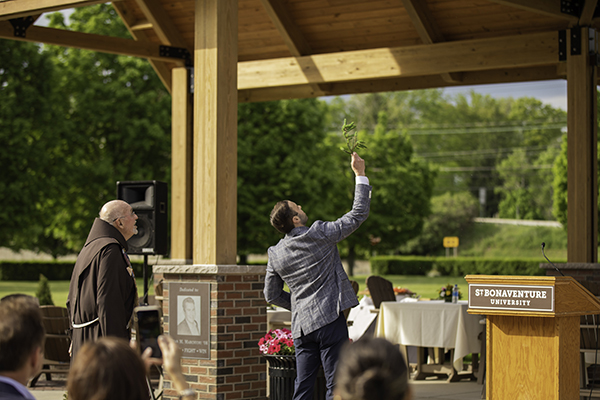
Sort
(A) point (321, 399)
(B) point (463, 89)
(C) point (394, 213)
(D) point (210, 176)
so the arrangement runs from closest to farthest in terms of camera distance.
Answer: (A) point (321, 399) < (D) point (210, 176) < (C) point (394, 213) < (B) point (463, 89)

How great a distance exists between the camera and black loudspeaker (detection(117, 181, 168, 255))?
28.9 ft

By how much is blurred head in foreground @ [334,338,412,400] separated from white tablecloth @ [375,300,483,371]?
22.7ft

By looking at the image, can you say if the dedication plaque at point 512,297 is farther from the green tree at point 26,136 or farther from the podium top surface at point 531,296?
the green tree at point 26,136

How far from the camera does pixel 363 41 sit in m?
11.5

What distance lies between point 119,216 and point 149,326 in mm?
1000

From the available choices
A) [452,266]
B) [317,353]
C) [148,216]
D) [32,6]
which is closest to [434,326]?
[148,216]

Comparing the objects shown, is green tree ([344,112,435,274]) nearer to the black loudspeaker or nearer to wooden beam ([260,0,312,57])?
wooden beam ([260,0,312,57])

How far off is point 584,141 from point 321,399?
203 inches

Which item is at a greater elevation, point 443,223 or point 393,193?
point 393,193

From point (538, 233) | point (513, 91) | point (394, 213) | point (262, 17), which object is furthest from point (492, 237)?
point (262, 17)

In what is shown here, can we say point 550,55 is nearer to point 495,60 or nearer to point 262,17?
point 495,60

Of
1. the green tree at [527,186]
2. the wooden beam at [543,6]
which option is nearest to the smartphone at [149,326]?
the wooden beam at [543,6]

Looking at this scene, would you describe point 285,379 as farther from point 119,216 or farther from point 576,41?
point 576,41

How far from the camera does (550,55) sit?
988 centimetres
